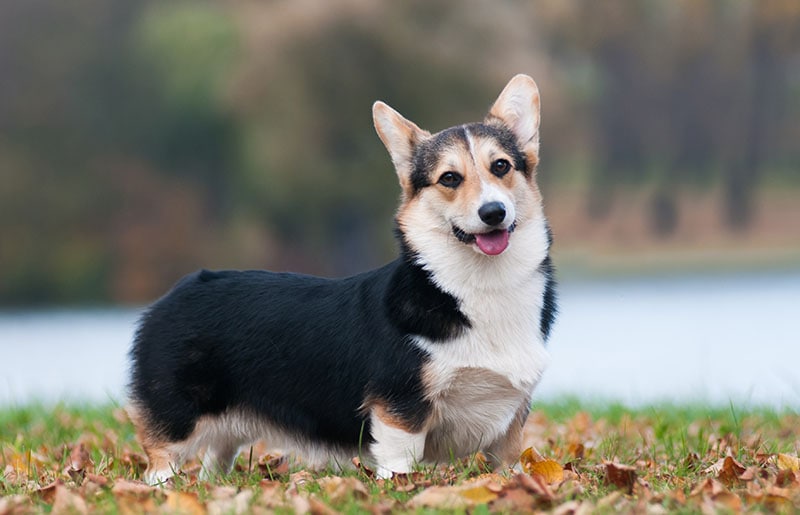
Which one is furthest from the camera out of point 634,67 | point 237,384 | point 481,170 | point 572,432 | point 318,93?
point 318,93

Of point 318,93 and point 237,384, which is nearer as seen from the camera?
point 237,384

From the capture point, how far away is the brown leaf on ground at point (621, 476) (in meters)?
3.45

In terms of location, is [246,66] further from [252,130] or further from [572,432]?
[572,432]

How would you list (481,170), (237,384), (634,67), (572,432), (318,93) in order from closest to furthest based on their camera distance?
(481,170)
(237,384)
(572,432)
(634,67)
(318,93)

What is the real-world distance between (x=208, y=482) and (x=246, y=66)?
43.9 ft

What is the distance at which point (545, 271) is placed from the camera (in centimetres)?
385

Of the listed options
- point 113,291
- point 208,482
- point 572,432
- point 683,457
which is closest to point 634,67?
point 113,291

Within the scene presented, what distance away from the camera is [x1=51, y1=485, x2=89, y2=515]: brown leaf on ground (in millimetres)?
3143

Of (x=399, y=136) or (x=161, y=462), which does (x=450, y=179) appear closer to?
(x=399, y=136)

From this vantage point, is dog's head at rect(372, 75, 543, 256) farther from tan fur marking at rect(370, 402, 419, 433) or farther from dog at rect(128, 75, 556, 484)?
tan fur marking at rect(370, 402, 419, 433)

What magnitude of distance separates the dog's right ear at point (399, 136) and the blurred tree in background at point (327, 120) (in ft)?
33.5

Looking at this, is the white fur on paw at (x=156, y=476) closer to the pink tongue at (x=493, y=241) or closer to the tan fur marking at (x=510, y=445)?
the tan fur marking at (x=510, y=445)

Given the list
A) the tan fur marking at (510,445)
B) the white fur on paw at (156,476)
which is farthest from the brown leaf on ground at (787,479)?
the white fur on paw at (156,476)

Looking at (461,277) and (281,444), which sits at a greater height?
(461,277)
